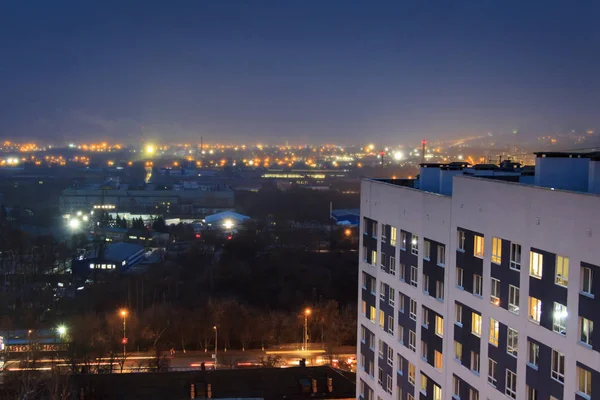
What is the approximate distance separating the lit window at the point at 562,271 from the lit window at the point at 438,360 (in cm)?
125

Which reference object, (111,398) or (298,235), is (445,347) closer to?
(111,398)

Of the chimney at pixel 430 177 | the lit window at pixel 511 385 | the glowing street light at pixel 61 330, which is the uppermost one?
the chimney at pixel 430 177

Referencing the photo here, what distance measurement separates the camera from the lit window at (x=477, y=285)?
354 cm

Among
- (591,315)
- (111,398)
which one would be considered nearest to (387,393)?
(591,315)

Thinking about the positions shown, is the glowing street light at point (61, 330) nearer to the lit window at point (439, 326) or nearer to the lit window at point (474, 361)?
the lit window at point (439, 326)

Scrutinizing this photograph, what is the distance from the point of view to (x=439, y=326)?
402 centimetres

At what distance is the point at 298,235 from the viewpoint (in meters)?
20.3

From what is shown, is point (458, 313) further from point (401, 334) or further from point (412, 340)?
point (401, 334)

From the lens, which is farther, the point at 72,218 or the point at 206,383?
the point at 72,218

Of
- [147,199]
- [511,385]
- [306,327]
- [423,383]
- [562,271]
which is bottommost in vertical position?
[306,327]

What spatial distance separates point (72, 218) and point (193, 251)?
1091cm

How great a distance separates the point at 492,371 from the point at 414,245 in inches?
45.8

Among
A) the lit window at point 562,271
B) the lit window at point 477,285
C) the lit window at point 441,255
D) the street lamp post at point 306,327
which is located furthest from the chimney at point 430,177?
the street lamp post at point 306,327

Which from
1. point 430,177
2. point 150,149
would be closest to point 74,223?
point 430,177
